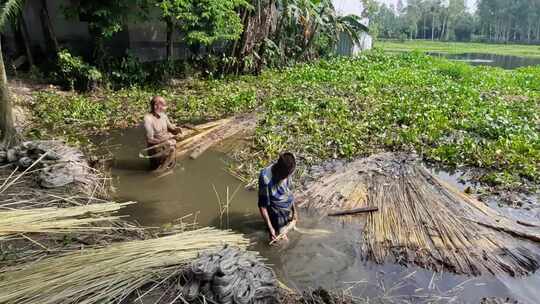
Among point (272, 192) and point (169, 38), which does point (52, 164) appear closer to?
point (272, 192)

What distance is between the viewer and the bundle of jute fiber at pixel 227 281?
253 cm

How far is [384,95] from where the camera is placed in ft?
33.8

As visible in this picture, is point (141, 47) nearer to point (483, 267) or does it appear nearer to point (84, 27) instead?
point (84, 27)

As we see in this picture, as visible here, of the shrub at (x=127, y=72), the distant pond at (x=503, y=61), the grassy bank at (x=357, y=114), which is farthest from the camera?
the distant pond at (x=503, y=61)

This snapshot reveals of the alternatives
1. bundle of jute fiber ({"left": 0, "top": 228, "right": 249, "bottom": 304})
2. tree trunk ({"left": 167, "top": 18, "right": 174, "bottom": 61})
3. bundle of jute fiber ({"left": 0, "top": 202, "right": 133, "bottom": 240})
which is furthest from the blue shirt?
tree trunk ({"left": 167, "top": 18, "right": 174, "bottom": 61})

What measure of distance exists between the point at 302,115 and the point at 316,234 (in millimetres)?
4170

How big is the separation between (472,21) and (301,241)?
252 ft

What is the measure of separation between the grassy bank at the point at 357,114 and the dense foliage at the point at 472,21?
52690 millimetres

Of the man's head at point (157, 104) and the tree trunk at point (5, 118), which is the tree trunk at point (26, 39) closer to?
the tree trunk at point (5, 118)

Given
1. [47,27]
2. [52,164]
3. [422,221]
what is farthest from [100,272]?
[47,27]

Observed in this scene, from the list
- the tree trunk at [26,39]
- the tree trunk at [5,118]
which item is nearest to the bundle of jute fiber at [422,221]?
the tree trunk at [5,118]

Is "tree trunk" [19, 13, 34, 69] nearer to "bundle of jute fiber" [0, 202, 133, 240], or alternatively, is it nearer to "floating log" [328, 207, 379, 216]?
"bundle of jute fiber" [0, 202, 133, 240]

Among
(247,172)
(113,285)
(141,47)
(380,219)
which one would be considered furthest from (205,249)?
(141,47)

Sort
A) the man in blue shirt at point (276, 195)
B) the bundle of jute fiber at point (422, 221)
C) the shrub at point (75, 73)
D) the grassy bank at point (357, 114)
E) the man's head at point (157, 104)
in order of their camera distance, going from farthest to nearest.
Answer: the shrub at point (75, 73)
the grassy bank at point (357, 114)
the man's head at point (157, 104)
the man in blue shirt at point (276, 195)
the bundle of jute fiber at point (422, 221)
